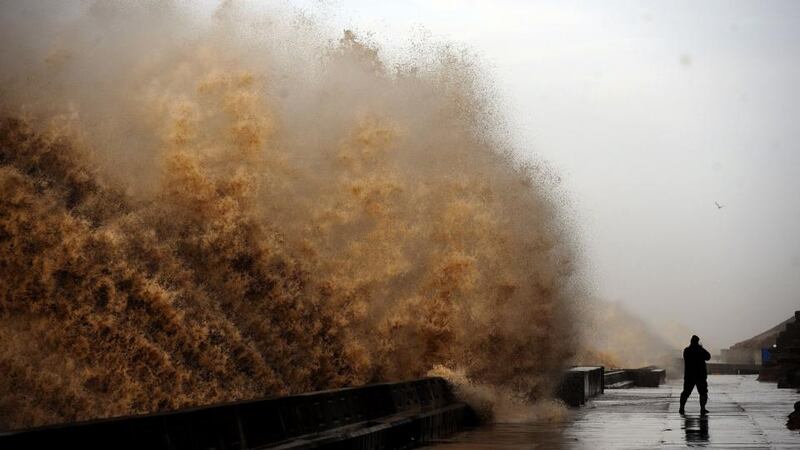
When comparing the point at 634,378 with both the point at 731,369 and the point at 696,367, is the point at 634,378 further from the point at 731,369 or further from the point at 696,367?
the point at 731,369

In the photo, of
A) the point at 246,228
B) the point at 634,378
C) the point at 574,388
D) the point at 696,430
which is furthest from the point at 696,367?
the point at 634,378

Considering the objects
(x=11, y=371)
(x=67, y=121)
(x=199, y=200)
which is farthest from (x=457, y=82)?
(x=11, y=371)

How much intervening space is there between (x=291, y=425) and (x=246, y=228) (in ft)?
56.1

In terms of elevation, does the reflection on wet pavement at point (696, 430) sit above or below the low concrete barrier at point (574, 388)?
below

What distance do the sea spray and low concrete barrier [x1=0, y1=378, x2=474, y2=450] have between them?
28.9 ft

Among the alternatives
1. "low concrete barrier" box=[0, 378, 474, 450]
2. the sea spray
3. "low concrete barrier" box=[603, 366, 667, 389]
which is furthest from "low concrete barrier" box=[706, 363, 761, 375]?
"low concrete barrier" box=[0, 378, 474, 450]

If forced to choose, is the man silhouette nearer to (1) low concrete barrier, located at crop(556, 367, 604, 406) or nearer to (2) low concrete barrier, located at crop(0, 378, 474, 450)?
(1) low concrete barrier, located at crop(556, 367, 604, 406)

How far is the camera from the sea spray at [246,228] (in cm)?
2430

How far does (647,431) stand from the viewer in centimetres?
1584

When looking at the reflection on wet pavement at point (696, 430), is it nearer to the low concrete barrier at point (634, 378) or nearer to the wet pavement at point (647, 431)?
the wet pavement at point (647, 431)

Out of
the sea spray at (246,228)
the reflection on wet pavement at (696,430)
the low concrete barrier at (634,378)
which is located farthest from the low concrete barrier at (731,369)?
the reflection on wet pavement at (696,430)

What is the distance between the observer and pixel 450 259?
26.3m

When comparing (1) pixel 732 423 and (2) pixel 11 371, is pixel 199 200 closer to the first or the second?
(2) pixel 11 371

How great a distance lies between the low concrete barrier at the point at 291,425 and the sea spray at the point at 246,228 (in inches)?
346
